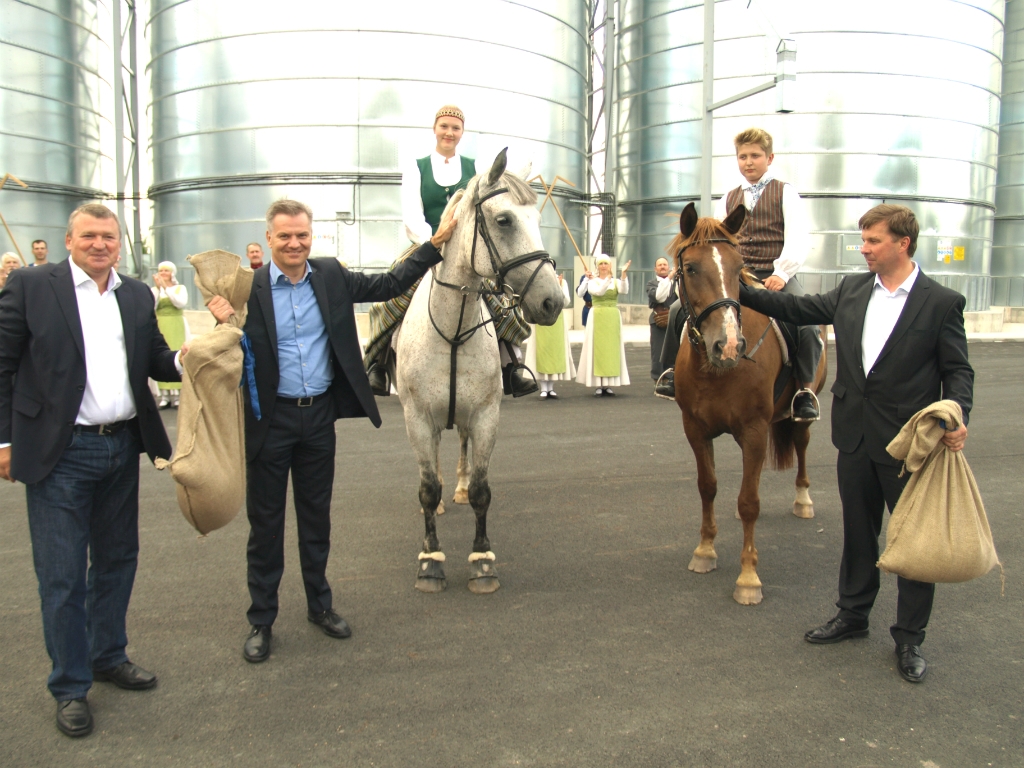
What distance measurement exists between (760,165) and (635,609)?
2989mm

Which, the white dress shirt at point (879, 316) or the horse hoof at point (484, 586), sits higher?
the white dress shirt at point (879, 316)

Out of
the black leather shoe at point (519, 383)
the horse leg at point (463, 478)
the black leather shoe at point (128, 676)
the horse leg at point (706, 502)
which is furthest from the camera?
the horse leg at point (463, 478)

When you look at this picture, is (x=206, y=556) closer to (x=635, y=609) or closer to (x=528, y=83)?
(x=635, y=609)

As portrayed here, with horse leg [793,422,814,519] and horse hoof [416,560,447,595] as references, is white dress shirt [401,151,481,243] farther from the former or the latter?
horse leg [793,422,814,519]

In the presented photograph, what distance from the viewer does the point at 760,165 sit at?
5.27 meters

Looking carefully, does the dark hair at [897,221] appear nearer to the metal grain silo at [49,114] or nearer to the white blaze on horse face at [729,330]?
the white blaze on horse face at [729,330]

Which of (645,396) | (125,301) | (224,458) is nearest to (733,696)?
(224,458)

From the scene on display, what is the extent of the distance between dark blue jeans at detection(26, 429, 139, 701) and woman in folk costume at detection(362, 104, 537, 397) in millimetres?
1941

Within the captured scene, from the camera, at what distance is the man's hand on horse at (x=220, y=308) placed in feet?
11.6

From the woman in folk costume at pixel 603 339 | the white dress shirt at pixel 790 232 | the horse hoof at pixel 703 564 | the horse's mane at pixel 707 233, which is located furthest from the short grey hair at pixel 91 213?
the woman in folk costume at pixel 603 339

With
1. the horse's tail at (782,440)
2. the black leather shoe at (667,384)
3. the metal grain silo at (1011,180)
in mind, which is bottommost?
the horse's tail at (782,440)

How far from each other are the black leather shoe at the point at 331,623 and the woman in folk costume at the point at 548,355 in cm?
845

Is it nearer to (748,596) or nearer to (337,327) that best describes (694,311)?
(748,596)

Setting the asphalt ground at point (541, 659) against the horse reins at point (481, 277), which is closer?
the asphalt ground at point (541, 659)
